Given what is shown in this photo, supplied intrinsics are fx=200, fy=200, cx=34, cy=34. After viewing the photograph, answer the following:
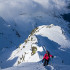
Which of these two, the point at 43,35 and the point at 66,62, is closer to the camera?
the point at 66,62

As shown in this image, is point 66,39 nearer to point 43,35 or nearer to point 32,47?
point 43,35

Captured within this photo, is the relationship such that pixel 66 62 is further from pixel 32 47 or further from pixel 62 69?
pixel 62 69

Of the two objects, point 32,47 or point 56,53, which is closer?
point 56,53

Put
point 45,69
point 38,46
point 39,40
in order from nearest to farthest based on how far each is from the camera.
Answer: point 45,69
point 38,46
point 39,40

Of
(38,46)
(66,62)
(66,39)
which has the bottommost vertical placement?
(66,62)

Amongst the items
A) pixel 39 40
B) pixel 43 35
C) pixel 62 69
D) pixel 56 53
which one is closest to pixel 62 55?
pixel 56 53

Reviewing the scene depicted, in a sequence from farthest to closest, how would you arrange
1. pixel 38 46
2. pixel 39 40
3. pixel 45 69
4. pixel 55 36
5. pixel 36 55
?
pixel 55 36
pixel 39 40
pixel 38 46
pixel 36 55
pixel 45 69

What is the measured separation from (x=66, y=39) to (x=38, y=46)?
→ 46.8 ft

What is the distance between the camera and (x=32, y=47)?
6425cm

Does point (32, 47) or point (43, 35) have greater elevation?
point (43, 35)

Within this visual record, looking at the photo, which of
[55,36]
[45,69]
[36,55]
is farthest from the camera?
[55,36]

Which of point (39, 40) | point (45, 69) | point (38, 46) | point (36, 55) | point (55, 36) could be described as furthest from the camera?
point (55, 36)

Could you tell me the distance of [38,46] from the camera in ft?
205

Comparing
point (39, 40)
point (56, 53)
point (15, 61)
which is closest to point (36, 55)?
point (56, 53)
